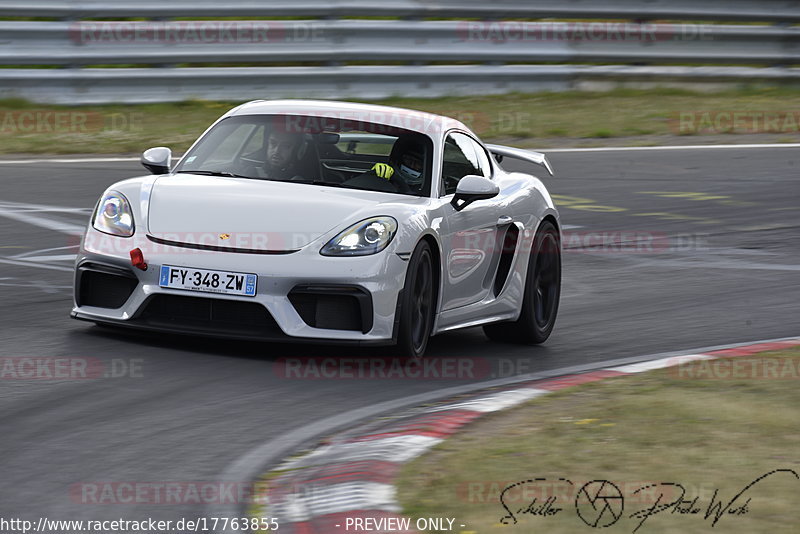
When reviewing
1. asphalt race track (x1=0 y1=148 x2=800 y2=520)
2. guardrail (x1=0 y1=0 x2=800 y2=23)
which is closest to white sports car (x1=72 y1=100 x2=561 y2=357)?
asphalt race track (x1=0 y1=148 x2=800 y2=520)

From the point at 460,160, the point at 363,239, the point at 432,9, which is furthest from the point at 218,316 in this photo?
the point at 432,9

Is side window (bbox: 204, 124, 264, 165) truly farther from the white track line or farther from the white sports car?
the white track line

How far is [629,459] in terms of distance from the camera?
16.3ft

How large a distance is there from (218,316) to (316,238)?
58 centimetres

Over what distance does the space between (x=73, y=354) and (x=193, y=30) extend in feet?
32.0

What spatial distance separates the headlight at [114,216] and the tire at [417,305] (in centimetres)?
134

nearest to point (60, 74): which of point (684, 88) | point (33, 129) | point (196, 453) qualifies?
point (33, 129)

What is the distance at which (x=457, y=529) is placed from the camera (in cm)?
413

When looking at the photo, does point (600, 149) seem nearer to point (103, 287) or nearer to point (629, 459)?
point (103, 287)

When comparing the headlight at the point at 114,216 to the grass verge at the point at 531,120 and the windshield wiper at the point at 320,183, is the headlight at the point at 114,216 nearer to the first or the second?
the windshield wiper at the point at 320,183

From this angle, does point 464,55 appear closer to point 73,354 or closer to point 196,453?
point 73,354

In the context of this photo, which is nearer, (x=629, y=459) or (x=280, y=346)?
(x=629, y=459)
